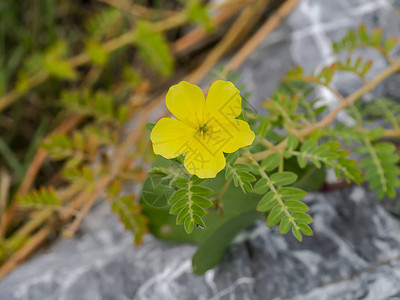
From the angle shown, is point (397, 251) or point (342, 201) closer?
point (397, 251)

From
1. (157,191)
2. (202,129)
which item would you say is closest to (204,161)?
(202,129)

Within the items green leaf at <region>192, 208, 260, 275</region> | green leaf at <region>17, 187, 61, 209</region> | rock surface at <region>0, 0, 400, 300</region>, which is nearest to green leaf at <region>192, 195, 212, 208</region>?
green leaf at <region>192, 208, 260, 275</region>

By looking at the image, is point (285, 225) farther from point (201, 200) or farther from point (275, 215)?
point (201, 200)

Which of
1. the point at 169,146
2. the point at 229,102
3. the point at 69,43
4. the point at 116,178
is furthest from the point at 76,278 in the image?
the point at 69,43

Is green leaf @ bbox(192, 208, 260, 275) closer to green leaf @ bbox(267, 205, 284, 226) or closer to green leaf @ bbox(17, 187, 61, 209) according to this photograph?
green leaf @ bbox(267, 205, 284, 226)

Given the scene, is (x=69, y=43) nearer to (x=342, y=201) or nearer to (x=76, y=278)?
(x=76, y=278)

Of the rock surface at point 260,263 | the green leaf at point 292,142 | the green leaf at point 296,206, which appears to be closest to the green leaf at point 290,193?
the green leaf at point 296,206
